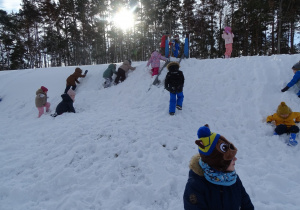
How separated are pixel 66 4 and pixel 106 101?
82.4ft

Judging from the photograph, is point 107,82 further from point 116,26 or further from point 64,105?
point 116,26

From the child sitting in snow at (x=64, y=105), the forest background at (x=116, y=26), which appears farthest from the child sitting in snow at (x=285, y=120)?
the forest background at (x=116, y=26)

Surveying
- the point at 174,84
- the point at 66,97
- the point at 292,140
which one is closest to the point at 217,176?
the point at 292,140

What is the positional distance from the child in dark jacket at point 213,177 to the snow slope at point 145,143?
1553mm

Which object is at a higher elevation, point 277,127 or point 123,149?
point 277,127

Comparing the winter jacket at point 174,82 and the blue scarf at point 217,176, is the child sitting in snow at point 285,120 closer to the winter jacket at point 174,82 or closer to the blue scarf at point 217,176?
the winter jacket at point 174,82

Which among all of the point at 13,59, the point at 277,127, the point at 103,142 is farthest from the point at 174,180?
the point at 13,59

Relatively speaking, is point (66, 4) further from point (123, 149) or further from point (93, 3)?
point (123, 149)

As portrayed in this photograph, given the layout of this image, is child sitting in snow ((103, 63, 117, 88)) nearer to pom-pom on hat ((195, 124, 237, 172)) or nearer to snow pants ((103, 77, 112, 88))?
snow pants ((103, 77, 112, 88))

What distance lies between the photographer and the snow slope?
10.5ft

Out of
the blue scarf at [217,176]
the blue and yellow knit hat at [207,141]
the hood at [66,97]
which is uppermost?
the blue and yellow knit hat at [207,141]

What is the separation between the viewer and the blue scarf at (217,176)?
1569mm

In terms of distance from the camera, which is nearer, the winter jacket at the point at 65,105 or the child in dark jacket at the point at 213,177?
the child in dark jacket at the point at 213,177

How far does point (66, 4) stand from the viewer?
85.1 feet
